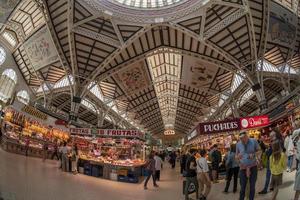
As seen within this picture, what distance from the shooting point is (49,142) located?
29.3 metres

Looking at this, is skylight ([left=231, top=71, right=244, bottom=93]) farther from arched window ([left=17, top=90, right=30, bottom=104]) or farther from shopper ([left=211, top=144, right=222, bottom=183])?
shopper ([left=211, top=144, right=222, bottom=183])

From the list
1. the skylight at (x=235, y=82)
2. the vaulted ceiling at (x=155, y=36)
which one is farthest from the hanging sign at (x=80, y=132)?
the skylight at (x=235, y=82)

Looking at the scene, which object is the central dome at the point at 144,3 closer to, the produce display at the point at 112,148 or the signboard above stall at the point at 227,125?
the produce display at the point at 112,148

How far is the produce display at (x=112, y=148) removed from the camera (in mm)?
22594

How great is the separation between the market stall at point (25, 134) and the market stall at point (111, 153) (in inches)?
137

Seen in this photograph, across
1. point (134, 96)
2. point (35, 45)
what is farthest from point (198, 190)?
point (134, 96)

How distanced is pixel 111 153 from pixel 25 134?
6.96m

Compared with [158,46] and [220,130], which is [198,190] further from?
[158,46]

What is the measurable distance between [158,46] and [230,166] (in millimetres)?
24035

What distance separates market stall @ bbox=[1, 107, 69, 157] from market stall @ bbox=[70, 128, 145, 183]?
347cm

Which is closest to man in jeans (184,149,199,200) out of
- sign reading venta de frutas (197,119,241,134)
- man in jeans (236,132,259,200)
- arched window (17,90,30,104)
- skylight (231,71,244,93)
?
man in jeans (236,132,259,200)

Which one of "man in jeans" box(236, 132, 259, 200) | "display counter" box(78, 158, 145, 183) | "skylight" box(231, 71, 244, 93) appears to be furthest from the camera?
"skylight" box(231, 71, 244, 93)

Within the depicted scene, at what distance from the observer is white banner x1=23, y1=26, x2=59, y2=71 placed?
1195 inches

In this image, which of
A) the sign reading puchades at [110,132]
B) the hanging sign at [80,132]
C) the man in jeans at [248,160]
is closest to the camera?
the man in jeans at [248,160]
